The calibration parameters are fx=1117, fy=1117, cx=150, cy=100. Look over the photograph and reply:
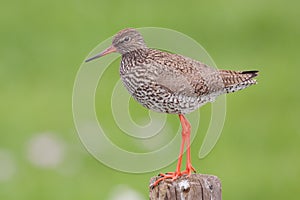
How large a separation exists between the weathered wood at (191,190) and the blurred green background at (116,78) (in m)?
3.76

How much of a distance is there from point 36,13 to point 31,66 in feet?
4.33

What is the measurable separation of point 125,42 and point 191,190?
1.25 metres

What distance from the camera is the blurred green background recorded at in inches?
434

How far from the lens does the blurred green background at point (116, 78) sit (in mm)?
11016

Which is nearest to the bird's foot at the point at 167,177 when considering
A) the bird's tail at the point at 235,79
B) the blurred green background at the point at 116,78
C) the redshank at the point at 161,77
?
the redshank at the point at 161,77

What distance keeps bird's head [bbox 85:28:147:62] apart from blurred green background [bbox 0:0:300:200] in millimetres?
3201

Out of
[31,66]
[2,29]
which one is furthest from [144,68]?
[2,29]

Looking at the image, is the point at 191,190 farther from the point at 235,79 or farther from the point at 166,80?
the point at 235,79

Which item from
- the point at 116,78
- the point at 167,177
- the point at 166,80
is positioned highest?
the point at 116,78

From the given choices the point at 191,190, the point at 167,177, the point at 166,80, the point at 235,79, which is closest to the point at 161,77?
the point at 166,80

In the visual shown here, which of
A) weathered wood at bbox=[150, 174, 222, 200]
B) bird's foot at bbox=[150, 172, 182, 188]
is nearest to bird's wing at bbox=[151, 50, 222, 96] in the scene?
bird's foot at bbox=[150, 172, 182, 188]

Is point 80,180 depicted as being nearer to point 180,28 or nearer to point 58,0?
point 180,28

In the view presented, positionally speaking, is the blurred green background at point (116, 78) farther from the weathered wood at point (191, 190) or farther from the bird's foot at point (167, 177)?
the weathered wood at point (191, 190)

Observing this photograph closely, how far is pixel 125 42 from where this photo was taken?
7.16 meters
